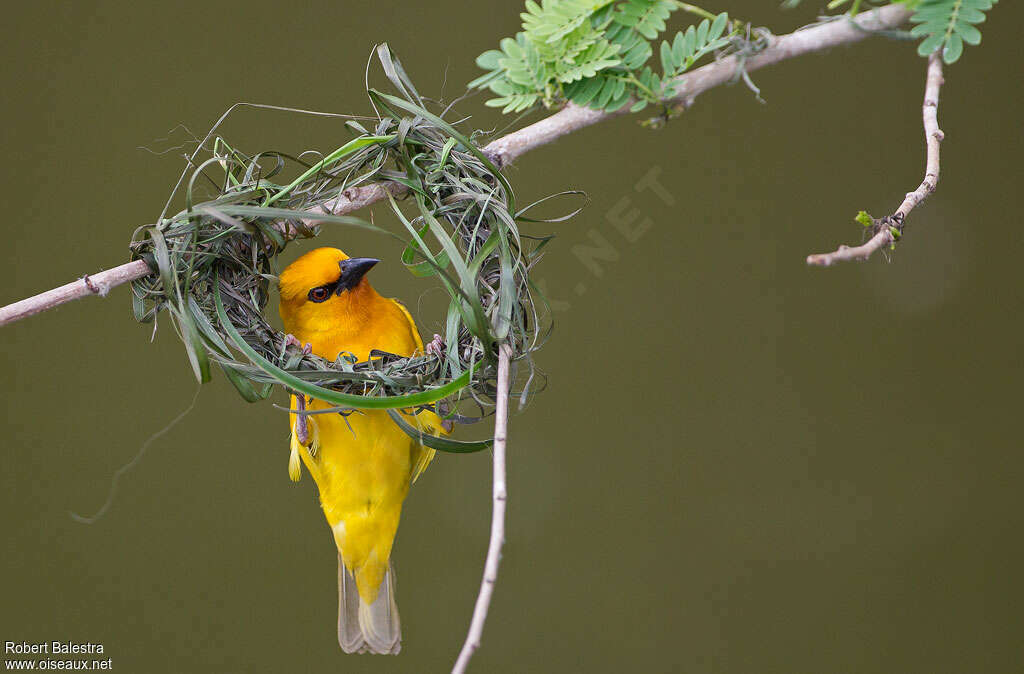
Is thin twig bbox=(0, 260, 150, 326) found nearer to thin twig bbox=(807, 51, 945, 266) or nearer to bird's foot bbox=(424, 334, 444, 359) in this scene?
bird's foot bbox=(424, 334, 444, 359)

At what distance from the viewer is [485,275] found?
1405mm

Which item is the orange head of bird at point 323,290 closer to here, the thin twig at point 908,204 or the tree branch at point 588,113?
the tree branch at point 588,113

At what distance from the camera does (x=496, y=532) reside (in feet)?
3.19

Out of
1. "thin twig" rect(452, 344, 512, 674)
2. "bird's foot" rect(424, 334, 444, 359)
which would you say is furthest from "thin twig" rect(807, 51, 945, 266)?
"bird's foot" rect(424, 334, 444, 359)

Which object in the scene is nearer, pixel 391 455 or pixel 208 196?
pixel 208 196

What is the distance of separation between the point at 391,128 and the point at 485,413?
0.51m

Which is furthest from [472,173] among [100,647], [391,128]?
[100,647]

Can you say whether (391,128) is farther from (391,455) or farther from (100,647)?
(100,647)

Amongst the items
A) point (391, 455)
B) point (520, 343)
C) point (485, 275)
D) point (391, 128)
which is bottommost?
point (391, 455)

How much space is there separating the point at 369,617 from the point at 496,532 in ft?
4.08

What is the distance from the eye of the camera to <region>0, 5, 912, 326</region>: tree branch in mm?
1209

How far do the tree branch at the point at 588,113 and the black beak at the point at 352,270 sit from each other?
0.33 meters

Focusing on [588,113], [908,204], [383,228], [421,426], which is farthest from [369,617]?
[908,204]

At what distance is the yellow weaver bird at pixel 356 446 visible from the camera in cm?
175
